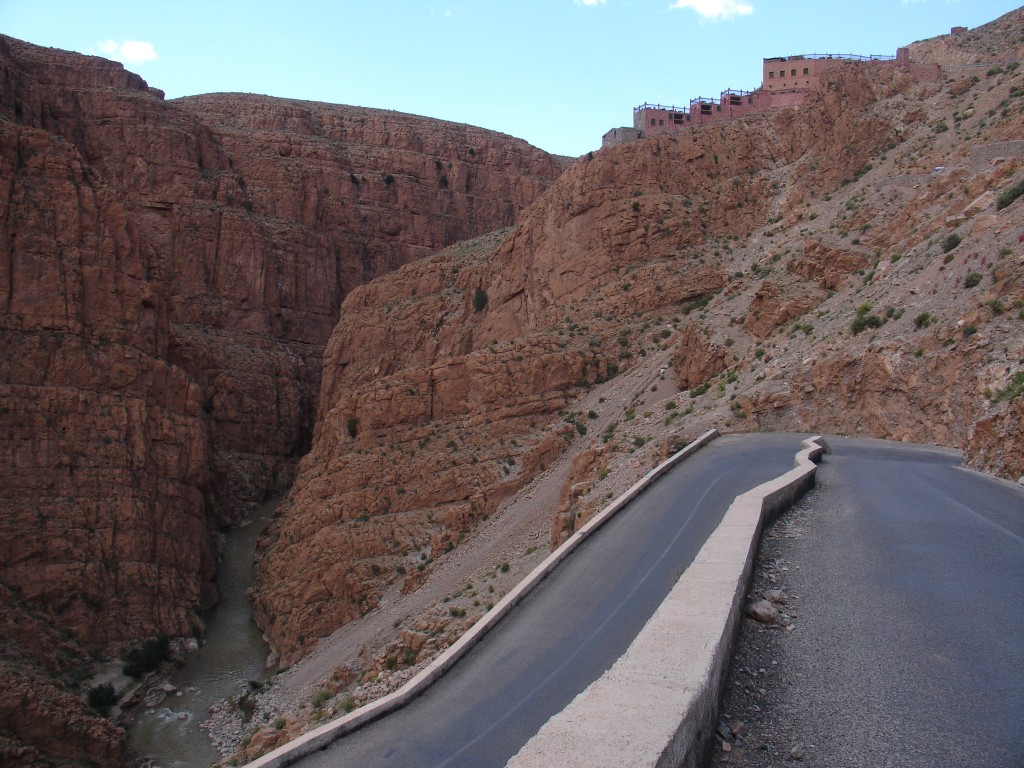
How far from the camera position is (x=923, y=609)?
23.9 feet

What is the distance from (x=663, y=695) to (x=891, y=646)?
2606 millimetres

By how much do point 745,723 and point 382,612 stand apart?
27.3m

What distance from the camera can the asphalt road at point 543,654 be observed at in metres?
7.12

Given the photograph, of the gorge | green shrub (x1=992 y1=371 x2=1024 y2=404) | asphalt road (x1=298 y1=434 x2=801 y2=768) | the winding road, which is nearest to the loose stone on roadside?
the winding road

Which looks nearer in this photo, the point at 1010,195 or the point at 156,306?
the point at 1010,195

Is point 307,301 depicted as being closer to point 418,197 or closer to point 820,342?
point 418,197

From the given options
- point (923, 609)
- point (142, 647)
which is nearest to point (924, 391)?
point (923, 609)

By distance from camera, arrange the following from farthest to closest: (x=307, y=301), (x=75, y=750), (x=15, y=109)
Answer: (x=307, y=301), (x=15, y=109), (x=75, y=750)

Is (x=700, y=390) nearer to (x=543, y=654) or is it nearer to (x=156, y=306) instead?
(x=543, y=654)

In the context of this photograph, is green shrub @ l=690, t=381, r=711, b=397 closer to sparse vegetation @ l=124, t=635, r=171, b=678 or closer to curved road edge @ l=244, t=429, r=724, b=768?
curved road edge @ l=244, t=429, r=724, b=768

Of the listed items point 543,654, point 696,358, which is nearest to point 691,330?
point 696,358

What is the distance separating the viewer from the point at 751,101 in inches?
1895

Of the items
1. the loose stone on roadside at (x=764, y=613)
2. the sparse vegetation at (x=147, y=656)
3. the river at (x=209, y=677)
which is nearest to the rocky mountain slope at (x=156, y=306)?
the sparse vegetation at (x=147, y=656)

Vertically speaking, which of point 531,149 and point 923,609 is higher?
point 531,149
